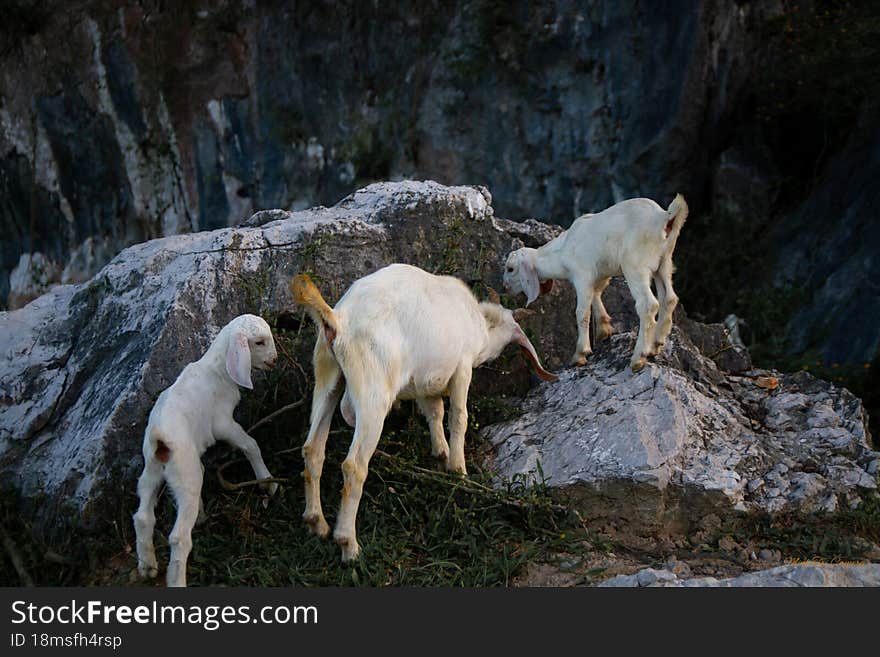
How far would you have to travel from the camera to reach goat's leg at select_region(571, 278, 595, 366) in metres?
7.77

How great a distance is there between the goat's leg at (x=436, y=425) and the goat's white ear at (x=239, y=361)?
4.15 ft

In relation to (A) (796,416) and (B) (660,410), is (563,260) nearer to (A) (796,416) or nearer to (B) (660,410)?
(B) (660,410)

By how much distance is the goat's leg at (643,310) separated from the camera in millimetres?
7340

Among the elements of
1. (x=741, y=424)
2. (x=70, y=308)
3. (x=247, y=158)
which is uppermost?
(x=70, y=308)

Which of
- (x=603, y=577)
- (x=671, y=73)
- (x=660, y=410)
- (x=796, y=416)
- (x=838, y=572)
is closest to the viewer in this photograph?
(x=838, y=572)

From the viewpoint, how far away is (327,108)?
16766 millimetres

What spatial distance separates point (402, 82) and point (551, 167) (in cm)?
273

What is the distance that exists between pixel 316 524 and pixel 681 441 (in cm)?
248

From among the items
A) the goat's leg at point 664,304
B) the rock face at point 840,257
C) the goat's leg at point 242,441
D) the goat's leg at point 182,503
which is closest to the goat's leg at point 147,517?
the goat's leg at point 182,503

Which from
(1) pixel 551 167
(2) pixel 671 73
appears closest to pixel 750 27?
(2) pixel 671 73

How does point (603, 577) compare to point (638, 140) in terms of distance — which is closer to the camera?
point (603, 577)

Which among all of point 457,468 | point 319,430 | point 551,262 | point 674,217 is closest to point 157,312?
point 319,430

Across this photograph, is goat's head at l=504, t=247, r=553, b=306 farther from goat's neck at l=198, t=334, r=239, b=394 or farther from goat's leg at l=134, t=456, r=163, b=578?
goat's leg at l=134, t=456, r=163, b=578

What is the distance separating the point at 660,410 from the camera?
7164 millimetres
